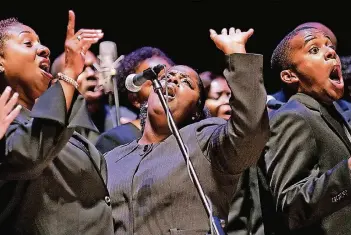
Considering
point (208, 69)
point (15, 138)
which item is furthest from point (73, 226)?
point (208, 69)

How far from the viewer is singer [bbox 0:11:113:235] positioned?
9.06 feet

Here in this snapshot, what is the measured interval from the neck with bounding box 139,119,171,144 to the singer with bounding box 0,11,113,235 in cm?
39

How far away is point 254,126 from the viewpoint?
9.39ft

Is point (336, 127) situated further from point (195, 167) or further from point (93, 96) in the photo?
point (93, 96)

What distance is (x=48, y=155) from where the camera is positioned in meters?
2.76

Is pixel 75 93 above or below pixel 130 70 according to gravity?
above

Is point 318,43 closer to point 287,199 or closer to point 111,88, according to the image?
point 287,199

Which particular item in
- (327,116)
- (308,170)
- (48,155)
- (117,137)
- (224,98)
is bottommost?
(224,98)

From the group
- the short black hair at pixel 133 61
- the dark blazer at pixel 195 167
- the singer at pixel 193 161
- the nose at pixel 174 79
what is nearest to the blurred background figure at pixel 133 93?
the short black hair at pixel 133 61

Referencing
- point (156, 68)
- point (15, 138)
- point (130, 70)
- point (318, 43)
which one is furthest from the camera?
point (130, 70)

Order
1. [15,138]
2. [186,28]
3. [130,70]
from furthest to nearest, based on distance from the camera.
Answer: [186,28]
[130,70]
[15,138]

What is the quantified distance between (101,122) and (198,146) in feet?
6.02

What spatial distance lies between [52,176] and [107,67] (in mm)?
1914

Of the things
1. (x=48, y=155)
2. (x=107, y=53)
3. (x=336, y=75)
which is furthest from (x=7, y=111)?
(x=107, y=53)
